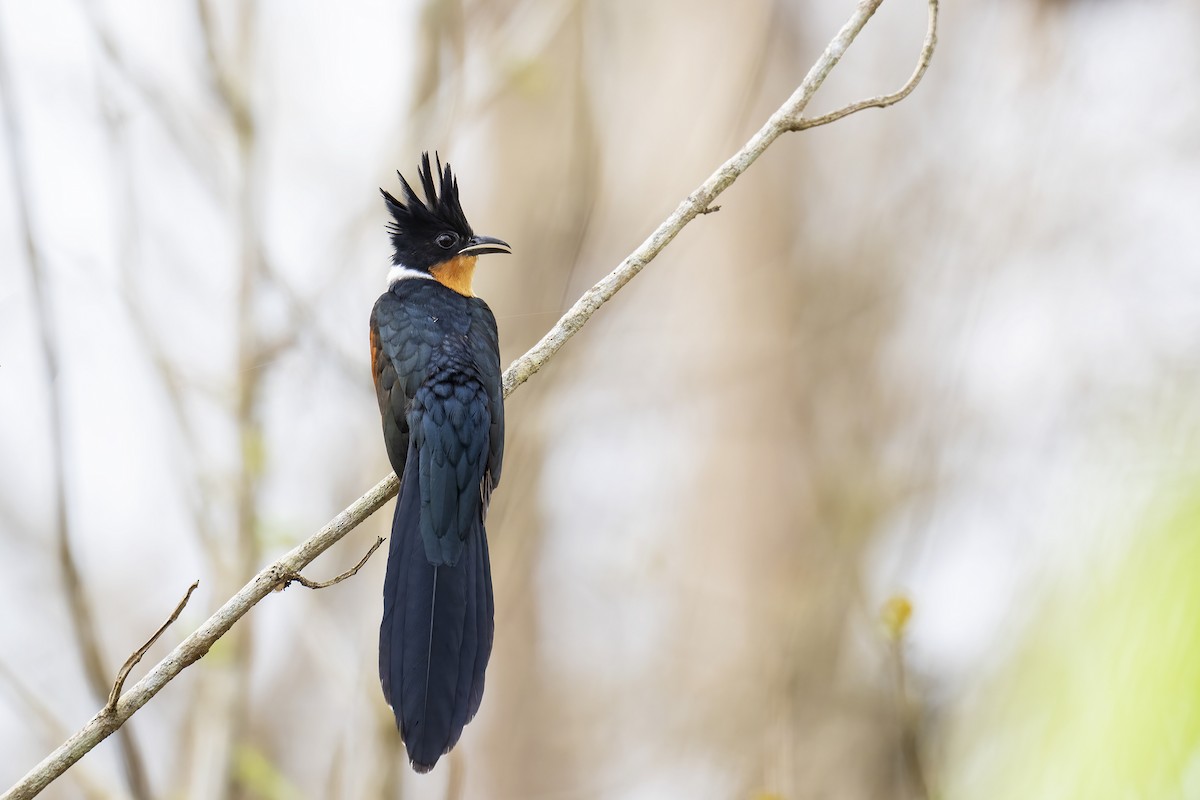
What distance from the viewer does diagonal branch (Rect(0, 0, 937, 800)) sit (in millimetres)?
2041

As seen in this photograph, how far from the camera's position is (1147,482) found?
1.32 meters

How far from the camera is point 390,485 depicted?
3037 mm

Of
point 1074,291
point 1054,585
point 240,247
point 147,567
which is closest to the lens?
point 1054,585

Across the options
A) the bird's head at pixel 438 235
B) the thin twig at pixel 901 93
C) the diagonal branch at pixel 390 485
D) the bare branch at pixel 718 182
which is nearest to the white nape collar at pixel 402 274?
the bird's head at pixel 438 235

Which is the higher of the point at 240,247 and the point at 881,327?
the point at 240,247

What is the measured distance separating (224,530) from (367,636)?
672 mm

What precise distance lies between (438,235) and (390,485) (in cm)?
124

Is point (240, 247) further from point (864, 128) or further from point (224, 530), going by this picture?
point (864, 128)

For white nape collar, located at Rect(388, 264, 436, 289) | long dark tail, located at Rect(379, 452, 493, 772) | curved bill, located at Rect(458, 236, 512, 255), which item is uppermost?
curved bill, located at Rect(458, 236, 512, 255)

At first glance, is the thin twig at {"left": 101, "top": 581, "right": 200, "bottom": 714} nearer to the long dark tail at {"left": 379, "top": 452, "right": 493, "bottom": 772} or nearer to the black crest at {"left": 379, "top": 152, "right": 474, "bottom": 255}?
the long dark tail at {"left": 379, "top": 452, "right": 493, "bottom": 772}

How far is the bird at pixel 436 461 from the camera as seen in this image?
249cm

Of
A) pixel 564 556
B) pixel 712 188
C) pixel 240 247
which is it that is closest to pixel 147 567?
pixel 564 556

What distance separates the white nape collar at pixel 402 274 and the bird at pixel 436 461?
0.6 inches

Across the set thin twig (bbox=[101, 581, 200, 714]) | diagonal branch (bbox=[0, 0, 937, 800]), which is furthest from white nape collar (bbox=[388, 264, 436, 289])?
thin twig (bbox=[101, 581, 200, 714])
